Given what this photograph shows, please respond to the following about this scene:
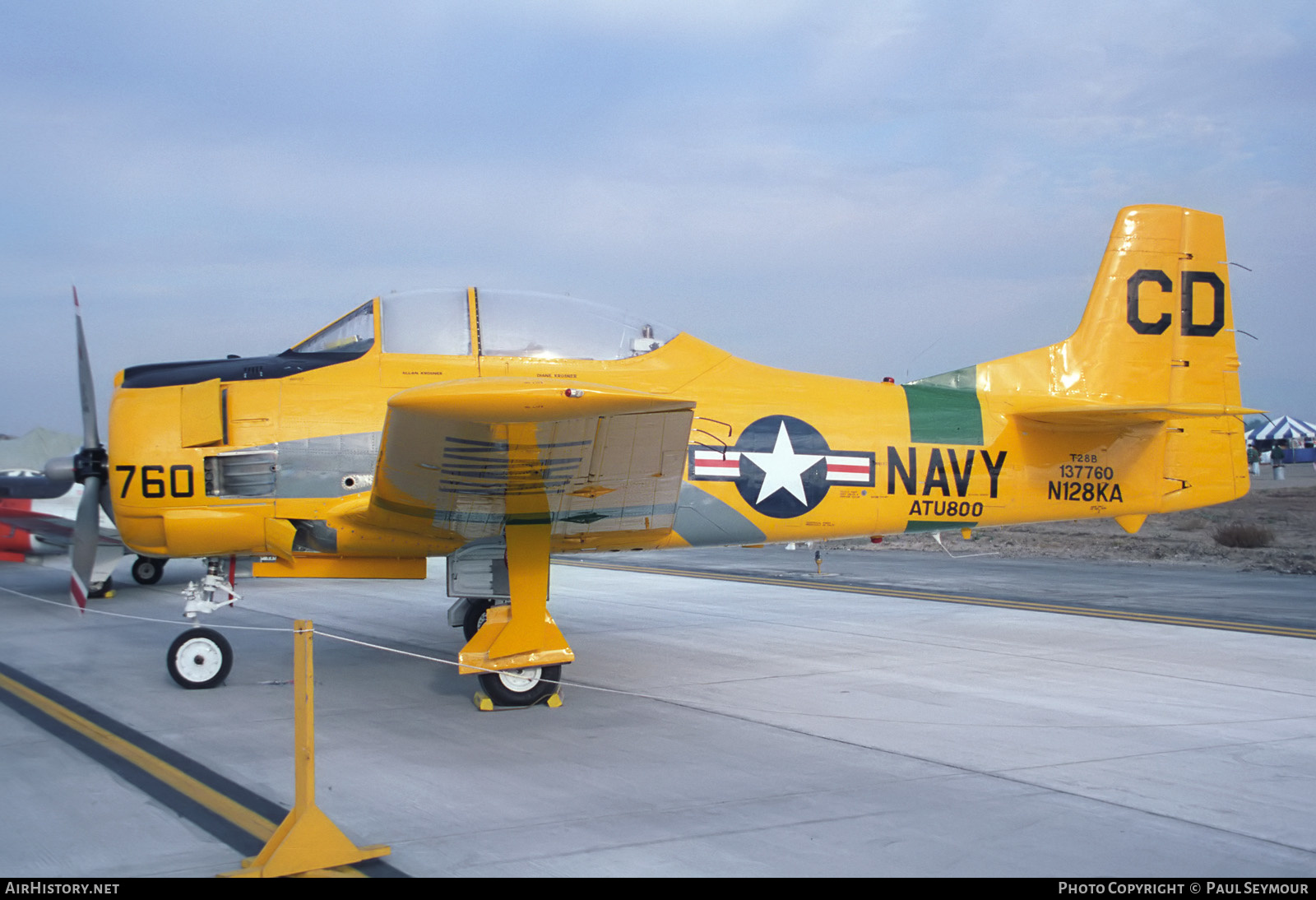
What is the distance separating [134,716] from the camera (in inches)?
260

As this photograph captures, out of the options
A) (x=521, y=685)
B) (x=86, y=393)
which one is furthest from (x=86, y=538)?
(x=521, y=685)

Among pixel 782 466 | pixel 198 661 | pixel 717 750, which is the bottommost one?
pixel 717 750

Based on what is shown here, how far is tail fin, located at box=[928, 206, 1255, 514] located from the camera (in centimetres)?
883

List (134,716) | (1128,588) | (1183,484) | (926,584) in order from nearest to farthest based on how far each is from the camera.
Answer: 1. (134,716)
2. (1183,484)
3. (1128,588)
4. (926,584)

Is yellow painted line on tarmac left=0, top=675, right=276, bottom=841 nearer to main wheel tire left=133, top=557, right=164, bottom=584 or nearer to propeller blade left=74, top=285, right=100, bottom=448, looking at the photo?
propeller blade left=74, top=285, right=100, bottom=448

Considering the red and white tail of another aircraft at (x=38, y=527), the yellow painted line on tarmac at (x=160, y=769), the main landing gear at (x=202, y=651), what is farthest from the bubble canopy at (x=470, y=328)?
the red and white tail of another aircraft at (x=38, y=527)

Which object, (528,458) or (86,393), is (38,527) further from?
(528,458)

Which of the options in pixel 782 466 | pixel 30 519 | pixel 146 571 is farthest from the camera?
pixel 146 571

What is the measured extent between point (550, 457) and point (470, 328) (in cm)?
181

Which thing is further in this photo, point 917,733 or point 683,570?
point 683,570

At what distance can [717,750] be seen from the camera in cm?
570

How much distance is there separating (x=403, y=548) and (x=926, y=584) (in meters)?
10.3
